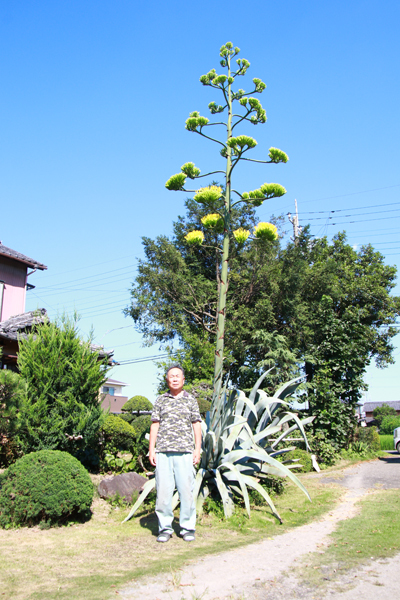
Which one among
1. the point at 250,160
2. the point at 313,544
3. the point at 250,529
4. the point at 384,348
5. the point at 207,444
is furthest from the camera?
the point at 384,348

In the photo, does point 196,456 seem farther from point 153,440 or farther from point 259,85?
point 259,85

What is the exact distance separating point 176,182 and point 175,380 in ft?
9.12

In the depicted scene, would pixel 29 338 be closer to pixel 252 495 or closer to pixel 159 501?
pixel 159 501

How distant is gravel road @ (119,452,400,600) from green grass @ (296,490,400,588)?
12 centimetres

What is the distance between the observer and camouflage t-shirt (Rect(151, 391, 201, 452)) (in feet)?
15.4

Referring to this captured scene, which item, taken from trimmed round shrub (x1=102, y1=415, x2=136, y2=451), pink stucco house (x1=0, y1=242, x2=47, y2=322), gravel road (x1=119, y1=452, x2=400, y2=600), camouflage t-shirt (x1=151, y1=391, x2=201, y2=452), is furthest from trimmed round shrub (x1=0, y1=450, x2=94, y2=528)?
pink stucco house (x1=0, y1=242, x2=47, y2=322)

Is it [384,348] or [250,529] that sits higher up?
[384,348]

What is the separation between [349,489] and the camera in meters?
8.23

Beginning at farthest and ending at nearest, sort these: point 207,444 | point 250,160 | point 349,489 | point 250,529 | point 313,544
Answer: point 349,489, point 250,160, point 207,444, point 250,529, point 313,544

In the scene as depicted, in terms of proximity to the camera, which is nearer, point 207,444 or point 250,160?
point 207,444

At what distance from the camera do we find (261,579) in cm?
348

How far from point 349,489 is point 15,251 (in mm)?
13224

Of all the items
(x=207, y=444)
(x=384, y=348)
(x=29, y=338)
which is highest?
(x=384, y=348)

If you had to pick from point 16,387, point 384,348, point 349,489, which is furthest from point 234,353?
point 16,387
